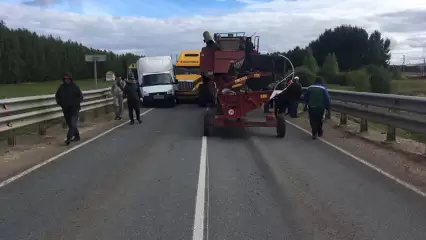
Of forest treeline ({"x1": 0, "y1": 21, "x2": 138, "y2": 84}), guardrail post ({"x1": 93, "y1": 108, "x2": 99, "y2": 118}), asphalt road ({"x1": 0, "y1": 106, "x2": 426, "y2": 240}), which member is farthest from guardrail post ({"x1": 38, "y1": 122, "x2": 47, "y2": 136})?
forest treeline ({"x1": 0, "y1": 21, "x2": 138, "y2": 84})

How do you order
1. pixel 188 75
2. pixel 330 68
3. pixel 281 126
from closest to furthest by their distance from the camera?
pixel 281 126, pixel 188 75, pixel 330 68

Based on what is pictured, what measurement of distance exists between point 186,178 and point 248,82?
22.5 feet

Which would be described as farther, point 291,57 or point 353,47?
point 353,47

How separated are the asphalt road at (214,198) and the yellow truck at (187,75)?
A: 19.2m

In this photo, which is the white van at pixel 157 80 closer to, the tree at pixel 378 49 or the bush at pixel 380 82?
the bush at pixel 380 82

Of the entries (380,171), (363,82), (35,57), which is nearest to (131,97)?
(380,171)

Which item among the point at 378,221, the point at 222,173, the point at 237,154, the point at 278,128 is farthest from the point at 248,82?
the point at 378,221

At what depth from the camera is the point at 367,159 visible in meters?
10.6

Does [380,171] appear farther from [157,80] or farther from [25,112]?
[157,80]

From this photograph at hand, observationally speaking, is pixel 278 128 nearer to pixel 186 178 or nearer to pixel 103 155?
pixel 103 155

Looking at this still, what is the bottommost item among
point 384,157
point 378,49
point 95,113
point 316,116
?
point 95,113

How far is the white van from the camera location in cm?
2875

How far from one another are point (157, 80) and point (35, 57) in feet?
98.5

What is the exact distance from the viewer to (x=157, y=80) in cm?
2948
